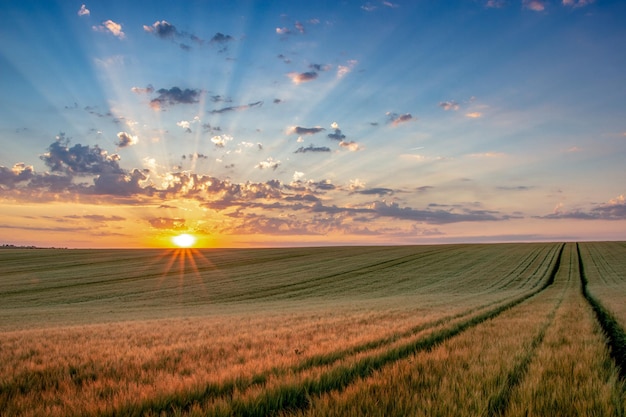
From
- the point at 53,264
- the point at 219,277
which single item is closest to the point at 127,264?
the point at 53,264

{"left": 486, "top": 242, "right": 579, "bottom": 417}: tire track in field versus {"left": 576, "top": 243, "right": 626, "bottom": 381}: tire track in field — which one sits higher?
{"left": 486, "top": 242, "right": 579, "bottom": 417}: tire track in field

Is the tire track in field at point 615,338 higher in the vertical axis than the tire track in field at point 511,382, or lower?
lower

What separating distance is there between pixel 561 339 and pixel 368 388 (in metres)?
7.08

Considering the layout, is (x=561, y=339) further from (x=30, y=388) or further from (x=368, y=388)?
(x=30, y=388)

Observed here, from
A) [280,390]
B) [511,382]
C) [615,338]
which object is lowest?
[615,338]

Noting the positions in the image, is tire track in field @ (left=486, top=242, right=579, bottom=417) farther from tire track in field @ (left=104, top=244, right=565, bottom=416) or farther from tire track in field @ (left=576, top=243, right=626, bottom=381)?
tire track in field @ (left=104, top=244, right=565, bottom=416)

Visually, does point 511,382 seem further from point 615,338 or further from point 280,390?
point 615,338

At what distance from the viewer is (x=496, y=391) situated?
4.64 metres

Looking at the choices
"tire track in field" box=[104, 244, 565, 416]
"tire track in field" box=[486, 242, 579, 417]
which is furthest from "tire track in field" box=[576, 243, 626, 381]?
"tire track in field" box=[104, 244, 565, 416]

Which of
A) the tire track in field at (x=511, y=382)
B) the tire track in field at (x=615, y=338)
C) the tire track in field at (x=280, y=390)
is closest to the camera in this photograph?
the tire track in field at (x=511, y=382)

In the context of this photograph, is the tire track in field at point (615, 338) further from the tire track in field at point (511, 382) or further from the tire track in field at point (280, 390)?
the tire track in field at point (280, 390)

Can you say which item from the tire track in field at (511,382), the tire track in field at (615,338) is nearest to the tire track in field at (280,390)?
the tire track in field at (511,382)

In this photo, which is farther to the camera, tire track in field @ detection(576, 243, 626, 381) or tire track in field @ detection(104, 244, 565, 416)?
tire track in field @ detection(576, 243, 626, 381)

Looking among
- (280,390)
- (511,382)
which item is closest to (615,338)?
(511,382)
